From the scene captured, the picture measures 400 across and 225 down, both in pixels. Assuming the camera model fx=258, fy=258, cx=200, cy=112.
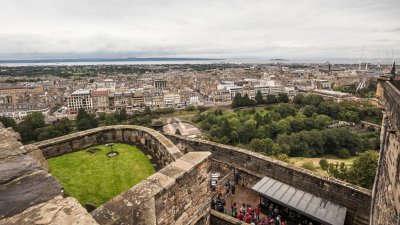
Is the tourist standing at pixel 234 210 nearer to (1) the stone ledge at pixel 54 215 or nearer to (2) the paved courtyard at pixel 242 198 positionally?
(2) the paved courtyard at pixel 242 198

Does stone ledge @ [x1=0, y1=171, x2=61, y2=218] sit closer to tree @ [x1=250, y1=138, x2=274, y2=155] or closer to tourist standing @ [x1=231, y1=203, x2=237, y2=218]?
tourist standing @ [x1=231, y1=203, x2=237, y2=218]

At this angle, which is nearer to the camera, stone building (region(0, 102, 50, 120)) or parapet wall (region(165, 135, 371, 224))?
parapet wall (region(165, 135, 371, 224))

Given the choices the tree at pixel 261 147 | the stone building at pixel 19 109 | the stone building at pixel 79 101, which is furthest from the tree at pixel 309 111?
the stone building at pixel 19 109

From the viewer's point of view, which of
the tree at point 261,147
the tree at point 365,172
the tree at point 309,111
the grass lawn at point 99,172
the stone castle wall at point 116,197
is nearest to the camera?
the stone castle wall at point 116,197

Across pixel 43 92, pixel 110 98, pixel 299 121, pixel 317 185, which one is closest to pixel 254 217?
pixel 317 185

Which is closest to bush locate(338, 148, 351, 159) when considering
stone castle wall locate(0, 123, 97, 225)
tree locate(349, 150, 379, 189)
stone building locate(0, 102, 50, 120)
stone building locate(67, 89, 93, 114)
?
tree locate(349, 150, 379, 189)

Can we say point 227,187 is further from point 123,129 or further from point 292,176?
point 123,129

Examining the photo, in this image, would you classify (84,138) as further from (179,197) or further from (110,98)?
(110,98)

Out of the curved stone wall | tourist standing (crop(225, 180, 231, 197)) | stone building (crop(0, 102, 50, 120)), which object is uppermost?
the curved stone wall
